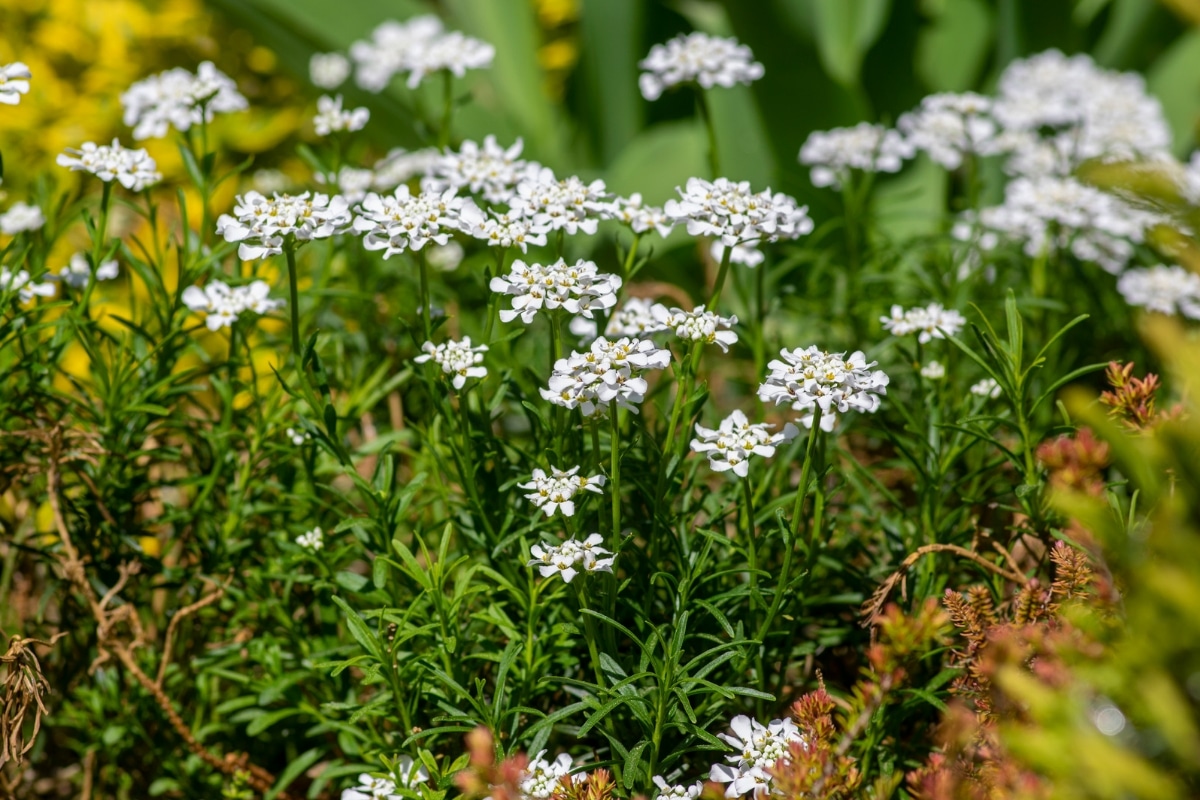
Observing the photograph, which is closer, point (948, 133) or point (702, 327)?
point (702, 327)

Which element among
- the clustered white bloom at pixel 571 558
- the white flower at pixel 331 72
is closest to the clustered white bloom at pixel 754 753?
the clustered white bloom at pixel 571 558

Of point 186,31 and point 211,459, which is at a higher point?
Result: point 186,31

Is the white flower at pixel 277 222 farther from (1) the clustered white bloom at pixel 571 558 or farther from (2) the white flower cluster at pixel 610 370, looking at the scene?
(1) the clustered white bloom at pixel 571 558

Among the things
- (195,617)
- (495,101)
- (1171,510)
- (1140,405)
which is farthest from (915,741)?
(495,101)

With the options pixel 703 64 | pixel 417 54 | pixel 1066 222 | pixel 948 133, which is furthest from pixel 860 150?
pixel 417 54

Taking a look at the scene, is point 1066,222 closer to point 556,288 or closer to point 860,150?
point 860,150

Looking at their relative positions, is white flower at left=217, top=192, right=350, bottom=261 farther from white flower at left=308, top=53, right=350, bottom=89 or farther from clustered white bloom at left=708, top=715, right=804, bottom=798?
white flower at left=308, top=53, right=350, bottom=89

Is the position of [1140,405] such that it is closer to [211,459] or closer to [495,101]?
[211,459]
